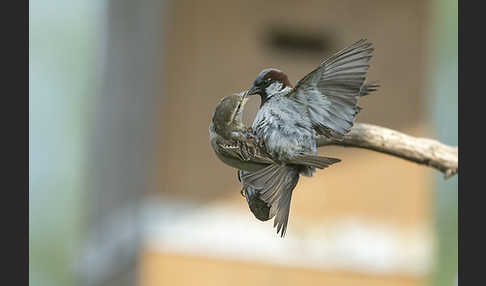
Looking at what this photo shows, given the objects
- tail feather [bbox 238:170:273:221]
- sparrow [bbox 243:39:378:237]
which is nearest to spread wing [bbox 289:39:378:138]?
sparrow [bbox 243:39:378:237]

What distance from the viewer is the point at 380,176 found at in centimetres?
315

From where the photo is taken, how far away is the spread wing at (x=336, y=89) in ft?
2.41

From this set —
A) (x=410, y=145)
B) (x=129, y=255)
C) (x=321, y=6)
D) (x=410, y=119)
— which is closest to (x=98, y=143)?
(x=129, y=255)

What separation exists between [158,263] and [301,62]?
1221 millimetres

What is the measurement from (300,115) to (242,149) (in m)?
0.10

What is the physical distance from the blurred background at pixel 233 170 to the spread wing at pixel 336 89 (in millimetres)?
2260

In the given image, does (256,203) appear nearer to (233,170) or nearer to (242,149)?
(242,149)

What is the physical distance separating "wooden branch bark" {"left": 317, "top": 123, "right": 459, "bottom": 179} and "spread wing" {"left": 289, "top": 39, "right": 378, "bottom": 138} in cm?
10

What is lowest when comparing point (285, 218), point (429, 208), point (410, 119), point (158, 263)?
point (158, 263)

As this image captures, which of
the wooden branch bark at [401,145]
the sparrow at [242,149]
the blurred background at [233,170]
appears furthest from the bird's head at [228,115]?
the blurred background at [233,170]

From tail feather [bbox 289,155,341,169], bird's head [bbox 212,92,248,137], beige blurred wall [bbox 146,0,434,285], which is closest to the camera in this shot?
tail feather [bbox 289,155,341,169]

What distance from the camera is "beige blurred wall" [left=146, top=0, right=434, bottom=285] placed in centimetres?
311

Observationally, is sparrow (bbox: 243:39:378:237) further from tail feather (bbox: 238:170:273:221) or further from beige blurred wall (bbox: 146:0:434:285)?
beige blurred wall (bbox: 146:0:434:285)

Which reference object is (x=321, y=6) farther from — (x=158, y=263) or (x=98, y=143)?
(x=158, y=263)
